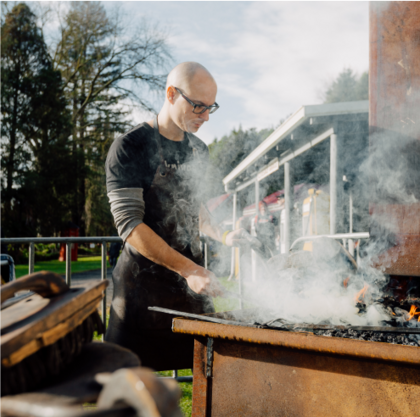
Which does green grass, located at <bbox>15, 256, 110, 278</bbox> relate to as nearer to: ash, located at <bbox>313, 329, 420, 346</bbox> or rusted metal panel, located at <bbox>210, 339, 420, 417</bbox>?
rusted metal panel, located at <bbox>210, 339, 420, 417</bbox>

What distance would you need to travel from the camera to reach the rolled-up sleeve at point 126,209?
2.05 m

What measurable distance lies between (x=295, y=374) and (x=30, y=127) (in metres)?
19.5

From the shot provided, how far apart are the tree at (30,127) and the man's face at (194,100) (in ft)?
55.8

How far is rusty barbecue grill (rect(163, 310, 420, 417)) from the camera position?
146cm

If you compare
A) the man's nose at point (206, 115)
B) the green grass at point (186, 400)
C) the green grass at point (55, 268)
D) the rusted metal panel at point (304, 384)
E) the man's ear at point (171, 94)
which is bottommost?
the green grass at point (55, 268)

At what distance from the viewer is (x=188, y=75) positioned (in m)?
2.22

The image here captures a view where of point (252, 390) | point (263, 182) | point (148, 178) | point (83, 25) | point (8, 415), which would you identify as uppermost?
point (83, 25)

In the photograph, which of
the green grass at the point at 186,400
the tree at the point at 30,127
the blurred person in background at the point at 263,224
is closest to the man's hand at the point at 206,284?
the green grass at the point at 186,400

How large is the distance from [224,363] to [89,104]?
19.7 m

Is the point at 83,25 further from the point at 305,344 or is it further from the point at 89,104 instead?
the point at 305,344

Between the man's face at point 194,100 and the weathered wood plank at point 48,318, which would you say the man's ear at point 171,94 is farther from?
the weathered wood plank at point 48,318

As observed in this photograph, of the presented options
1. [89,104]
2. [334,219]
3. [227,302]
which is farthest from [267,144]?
[89,104]

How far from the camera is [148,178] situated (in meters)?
2.25

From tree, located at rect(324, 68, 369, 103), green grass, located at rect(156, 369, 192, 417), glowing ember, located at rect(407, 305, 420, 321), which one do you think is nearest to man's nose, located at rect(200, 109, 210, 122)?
glowing ember, located at rect(407, 305, 420, 321)
